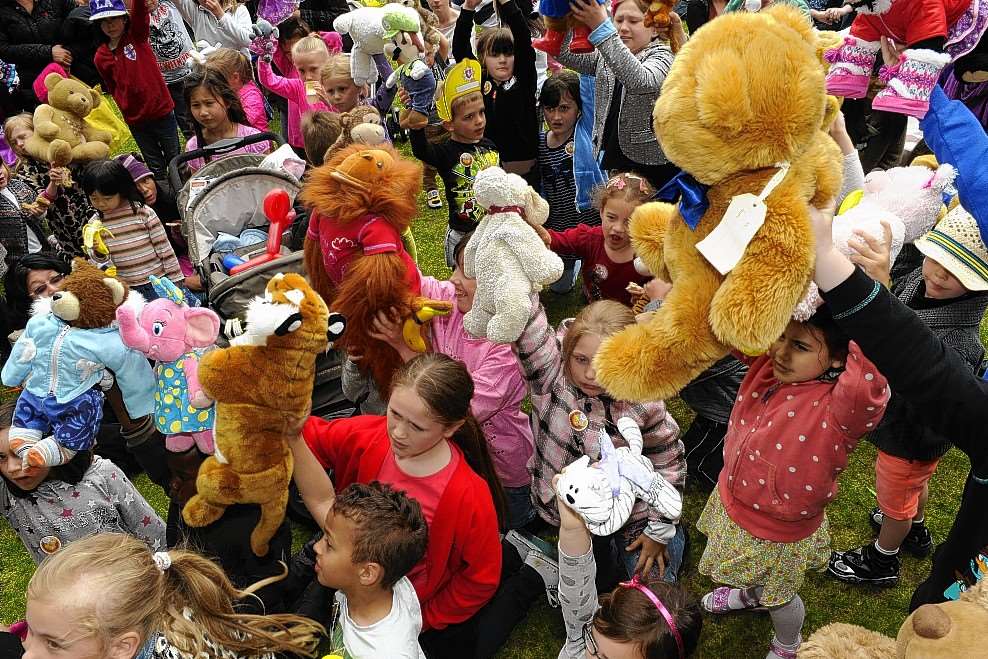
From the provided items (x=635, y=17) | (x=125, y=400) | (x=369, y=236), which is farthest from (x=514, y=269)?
(x=635, y=17)

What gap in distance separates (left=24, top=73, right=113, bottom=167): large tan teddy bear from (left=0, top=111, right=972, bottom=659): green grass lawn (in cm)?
218

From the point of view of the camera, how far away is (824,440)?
2.19m

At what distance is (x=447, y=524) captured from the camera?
7.91 ft

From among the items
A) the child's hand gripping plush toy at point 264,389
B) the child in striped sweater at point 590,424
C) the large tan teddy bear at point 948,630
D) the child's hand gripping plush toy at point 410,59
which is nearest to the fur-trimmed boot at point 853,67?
the child's hand gripping plush toy at point 410,59

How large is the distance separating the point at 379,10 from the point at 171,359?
2.72m

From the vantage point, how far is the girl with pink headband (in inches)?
80.9

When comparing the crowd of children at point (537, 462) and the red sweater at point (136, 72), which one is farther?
the red sweater at point (136, 72)

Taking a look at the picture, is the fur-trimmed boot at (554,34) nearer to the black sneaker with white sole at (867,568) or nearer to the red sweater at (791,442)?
the red sweater at (791,442)

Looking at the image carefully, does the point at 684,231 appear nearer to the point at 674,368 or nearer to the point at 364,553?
the point at 674,368

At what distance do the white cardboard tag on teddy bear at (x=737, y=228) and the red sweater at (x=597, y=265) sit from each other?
1.99m

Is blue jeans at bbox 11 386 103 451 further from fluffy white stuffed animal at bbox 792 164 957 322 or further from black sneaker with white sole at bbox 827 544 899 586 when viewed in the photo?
black sneaker with white sole at bbox 827 544 899 586

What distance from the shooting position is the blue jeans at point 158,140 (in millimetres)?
5930

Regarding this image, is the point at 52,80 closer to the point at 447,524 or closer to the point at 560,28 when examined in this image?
the point at 560,28

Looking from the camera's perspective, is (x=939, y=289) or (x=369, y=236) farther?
(x=369, y=236)
